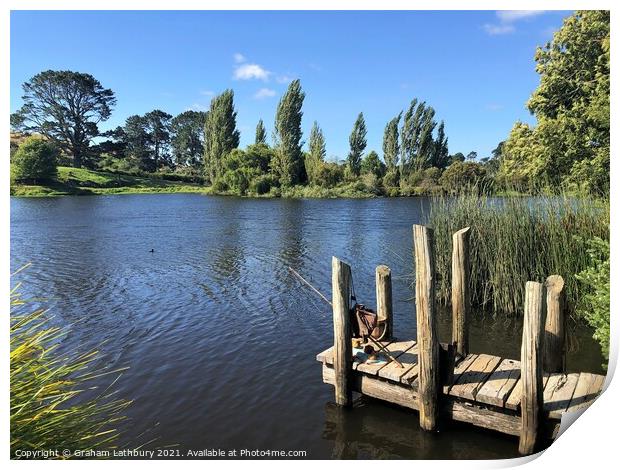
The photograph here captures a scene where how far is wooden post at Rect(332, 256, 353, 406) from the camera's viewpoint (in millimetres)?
5559

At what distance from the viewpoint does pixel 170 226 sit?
2330 cm

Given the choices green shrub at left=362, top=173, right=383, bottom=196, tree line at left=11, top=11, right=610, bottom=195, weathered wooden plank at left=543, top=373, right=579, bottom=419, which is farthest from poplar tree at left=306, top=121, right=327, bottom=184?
weathered wooden plank at left=543, top=373, right=579, bottom=419

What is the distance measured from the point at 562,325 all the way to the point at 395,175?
143 ft

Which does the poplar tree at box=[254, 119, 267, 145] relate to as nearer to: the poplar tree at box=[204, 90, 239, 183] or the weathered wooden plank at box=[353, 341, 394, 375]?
the poplar tree at box=[204, 90, 239, 183]

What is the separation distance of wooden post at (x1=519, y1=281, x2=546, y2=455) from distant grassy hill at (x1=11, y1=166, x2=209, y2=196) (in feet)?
85.4

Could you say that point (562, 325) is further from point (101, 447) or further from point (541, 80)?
point (541, 80)

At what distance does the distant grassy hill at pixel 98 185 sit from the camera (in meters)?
25.6

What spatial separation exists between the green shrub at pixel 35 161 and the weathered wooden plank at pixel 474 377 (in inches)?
699

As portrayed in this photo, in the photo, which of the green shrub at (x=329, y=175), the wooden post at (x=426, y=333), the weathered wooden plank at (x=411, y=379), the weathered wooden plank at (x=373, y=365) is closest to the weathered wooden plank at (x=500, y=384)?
the wooden post at (x=426, y=333)

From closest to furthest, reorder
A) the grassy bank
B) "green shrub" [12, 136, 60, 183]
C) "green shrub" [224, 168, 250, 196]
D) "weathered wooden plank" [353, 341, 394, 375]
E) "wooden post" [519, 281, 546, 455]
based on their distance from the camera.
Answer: "wooden post" [519, 281, 546, 455]
"weathered wooden plank" [353, 341, 394, 375]
"green shrub" [12, 136, 60, 183]
the grassy bank
"green shrub" [224, 168, 250, 196]

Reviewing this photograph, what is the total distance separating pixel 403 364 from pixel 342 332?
0.87m

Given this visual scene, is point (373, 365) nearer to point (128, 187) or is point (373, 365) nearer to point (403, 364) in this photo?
point (403, 364)

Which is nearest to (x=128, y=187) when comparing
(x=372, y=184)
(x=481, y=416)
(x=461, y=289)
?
(x=372, y=184)

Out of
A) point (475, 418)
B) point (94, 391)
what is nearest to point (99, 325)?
point (94, 391)
